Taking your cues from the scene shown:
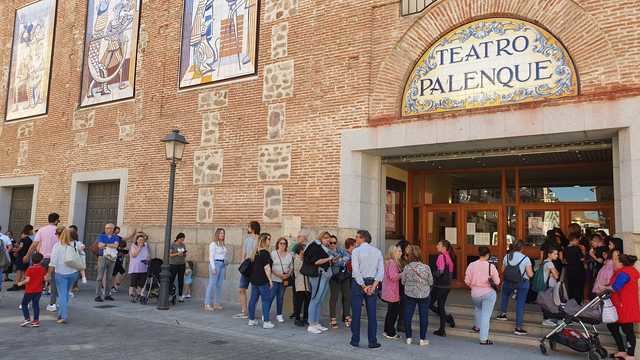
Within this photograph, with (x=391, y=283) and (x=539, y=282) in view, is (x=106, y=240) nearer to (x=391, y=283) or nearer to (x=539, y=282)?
(x=391, y=283)

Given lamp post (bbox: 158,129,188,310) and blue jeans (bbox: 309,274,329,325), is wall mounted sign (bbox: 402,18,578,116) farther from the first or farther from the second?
lamp post (bbox: 158,129,188,310)

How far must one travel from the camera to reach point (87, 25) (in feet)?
52.4

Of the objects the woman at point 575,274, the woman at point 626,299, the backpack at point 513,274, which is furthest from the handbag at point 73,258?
the woman at point 575,274

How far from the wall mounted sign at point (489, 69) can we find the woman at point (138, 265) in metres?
6.71

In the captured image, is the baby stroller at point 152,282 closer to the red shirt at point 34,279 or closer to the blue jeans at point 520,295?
the red shirt at point 34,279

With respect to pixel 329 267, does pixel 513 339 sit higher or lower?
lower

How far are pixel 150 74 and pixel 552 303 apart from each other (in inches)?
460

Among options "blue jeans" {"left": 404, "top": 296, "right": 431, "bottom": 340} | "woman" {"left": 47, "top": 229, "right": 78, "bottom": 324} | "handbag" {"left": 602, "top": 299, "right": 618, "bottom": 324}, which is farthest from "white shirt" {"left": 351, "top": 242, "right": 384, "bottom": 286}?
"woman" {"left": 47, "top": 229, "right": 78, "bottom": 324}

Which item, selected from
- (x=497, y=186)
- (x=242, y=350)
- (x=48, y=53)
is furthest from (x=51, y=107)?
(x=497, y=186)

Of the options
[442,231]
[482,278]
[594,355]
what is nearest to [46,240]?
[482,278]

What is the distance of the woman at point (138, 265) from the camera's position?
1138 cm

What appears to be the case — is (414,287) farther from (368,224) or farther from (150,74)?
(150,74)

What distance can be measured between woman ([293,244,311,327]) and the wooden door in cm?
772

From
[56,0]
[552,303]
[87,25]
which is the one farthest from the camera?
[56,0]
